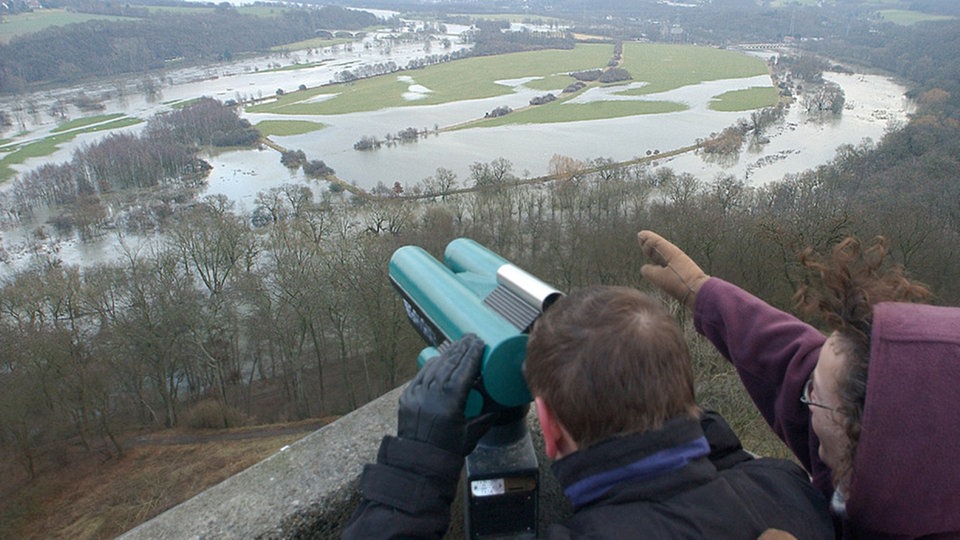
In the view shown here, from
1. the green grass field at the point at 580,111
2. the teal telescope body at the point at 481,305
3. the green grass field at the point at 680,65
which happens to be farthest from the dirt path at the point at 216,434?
the green grass field at the point at 680,65

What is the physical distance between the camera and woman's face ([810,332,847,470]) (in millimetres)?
1438

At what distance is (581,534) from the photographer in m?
1.26

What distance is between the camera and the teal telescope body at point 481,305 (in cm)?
180

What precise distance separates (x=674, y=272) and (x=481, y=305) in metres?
0.74

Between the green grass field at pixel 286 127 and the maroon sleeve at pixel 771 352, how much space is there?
4297cm

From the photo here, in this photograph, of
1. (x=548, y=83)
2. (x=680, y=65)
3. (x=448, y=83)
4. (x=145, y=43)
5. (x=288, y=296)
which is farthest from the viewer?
(x=145, y=43)

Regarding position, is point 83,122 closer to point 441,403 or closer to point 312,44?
point 312,44

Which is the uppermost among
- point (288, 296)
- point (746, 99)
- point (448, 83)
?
point (448, 83)

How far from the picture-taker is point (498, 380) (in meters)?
1.78

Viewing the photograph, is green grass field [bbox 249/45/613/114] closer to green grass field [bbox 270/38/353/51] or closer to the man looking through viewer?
green grass field [bbox 270/38/353/51]

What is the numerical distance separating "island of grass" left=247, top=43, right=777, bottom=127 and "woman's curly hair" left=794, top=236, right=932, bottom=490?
1681 inches

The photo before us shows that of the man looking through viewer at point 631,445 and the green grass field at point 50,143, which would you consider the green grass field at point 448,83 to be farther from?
the man looking through viewer at point 631,445

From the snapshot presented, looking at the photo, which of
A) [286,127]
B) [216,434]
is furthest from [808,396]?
[286,127]

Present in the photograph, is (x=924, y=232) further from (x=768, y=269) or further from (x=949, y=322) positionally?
(x=949, y=322)
